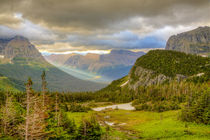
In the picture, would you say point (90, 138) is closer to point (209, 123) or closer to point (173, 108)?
point (209, 123)

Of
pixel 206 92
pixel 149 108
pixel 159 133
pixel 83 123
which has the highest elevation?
pixel 206 92

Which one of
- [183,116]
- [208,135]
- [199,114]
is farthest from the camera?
[183,116]

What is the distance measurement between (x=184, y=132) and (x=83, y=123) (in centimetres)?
3753

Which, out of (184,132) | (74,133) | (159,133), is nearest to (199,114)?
(184,132)

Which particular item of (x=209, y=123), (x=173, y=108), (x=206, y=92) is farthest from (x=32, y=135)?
(x=173, y=108)

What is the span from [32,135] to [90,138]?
2850cm

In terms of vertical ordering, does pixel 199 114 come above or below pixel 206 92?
below

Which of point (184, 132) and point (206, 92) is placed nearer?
point (184, 132)

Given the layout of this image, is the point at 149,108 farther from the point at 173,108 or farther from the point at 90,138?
the point at 90,138

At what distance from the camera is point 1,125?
43.2 meters

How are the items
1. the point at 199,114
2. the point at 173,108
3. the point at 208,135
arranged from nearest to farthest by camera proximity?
the point at 208,135, the point at 199,114, the point at 173,108

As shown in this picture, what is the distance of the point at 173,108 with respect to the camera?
13650 centimetres

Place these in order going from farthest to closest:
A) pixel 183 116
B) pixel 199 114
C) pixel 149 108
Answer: pixel 149 108, pixel 183 116, pixel 199 114

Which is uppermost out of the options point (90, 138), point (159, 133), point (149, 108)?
point (90, 138)
